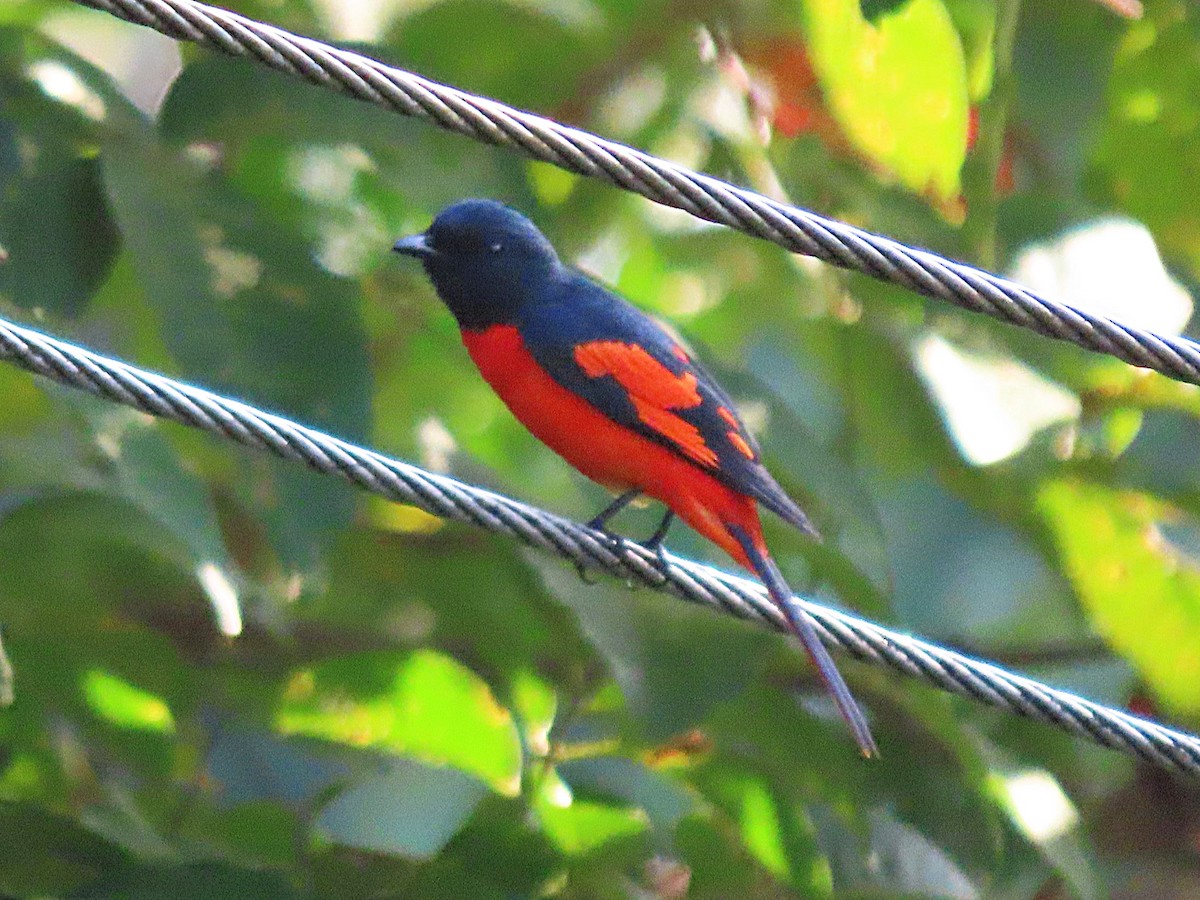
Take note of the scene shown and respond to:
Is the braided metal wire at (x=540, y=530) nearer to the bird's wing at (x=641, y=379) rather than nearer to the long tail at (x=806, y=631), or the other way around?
the long tail at (x=806, y=631)

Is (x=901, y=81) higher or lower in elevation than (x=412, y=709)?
higher

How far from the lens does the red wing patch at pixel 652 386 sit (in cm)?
375

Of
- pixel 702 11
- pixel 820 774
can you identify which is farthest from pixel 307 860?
pixel 702 11

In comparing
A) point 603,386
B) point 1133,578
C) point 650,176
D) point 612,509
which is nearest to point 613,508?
point 612,509

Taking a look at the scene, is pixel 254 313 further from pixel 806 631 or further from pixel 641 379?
pixel 806 631

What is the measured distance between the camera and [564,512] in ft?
15.5

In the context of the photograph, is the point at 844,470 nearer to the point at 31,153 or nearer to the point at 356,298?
the point at 356,298

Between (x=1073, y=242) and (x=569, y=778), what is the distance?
1.54m

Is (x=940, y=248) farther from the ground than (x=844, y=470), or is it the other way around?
(x=940, y=248)

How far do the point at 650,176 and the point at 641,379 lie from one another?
1378 mm

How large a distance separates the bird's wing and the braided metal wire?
0.54 m

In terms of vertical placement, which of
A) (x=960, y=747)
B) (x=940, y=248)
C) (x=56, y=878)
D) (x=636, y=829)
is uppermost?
(x=940, y=248)

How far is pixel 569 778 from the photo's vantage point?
348 cm

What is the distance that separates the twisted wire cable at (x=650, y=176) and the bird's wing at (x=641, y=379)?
36.3 inches
